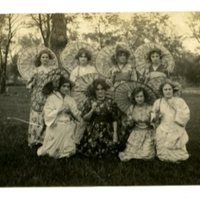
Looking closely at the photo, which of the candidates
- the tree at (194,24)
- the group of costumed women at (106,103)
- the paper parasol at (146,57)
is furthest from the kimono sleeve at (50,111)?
the tree at (194,24)

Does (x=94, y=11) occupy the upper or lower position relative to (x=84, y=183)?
upper

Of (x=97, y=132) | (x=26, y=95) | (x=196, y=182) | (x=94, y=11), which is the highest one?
(x=94, y=11)

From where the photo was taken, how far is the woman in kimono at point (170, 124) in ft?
15.7

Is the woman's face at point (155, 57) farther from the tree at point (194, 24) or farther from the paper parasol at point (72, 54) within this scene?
the paper parasol at point (72, 54)

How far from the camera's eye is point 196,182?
4715 millimetres

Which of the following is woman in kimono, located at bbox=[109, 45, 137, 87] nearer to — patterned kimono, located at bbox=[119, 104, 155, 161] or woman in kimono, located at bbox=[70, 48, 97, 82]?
woman in kimono, located at bbox=[70, 48, 97, 82]

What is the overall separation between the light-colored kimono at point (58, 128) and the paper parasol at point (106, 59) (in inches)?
16.0

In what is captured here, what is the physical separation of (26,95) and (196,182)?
5.89 feet

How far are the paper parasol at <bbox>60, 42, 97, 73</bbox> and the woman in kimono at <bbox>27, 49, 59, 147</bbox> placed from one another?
0.38 ft

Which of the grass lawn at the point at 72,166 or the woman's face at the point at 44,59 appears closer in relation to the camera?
the grass lawn at the point at 72,166

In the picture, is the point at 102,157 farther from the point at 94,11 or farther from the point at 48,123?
the point at 94,11

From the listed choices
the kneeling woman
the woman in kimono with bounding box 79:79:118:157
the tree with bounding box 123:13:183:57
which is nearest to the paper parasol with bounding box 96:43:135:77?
the tree with bounding box 123:13:183:57

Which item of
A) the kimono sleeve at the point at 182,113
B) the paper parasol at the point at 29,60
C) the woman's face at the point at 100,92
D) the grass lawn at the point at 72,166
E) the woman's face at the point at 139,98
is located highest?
the paper parasol at the point at 29,60
